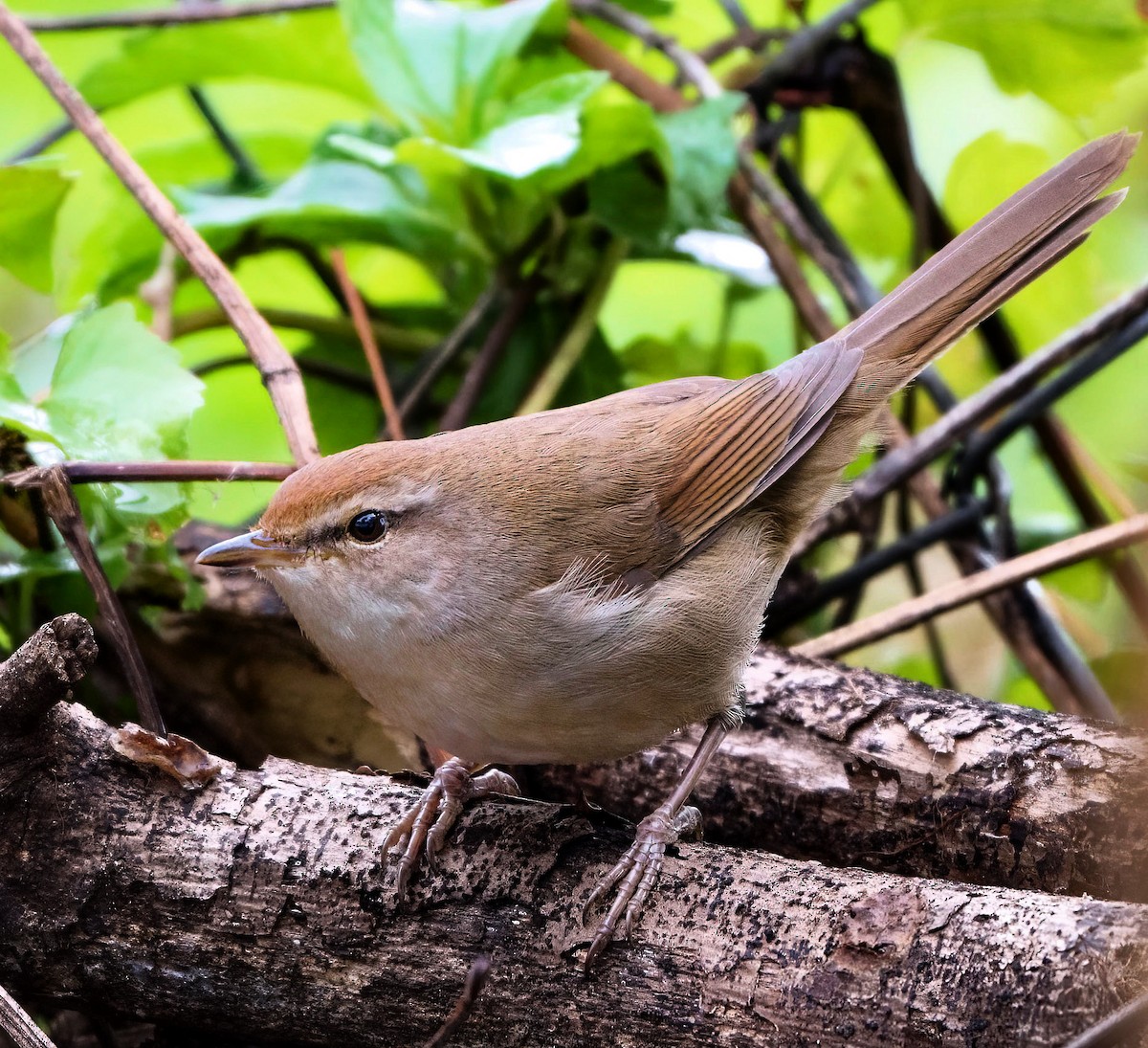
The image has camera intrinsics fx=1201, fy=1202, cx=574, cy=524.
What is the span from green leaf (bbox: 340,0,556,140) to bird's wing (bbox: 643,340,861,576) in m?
1.11

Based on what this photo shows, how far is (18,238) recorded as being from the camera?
9.39 ft

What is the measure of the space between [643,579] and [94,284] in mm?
2195

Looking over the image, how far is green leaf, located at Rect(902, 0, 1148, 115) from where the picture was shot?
345 centimetres

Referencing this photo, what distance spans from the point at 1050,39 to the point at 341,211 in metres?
2.10

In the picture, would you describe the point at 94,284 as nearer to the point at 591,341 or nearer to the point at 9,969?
the point at 591,341

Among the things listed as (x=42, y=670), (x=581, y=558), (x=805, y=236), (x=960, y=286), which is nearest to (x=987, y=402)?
(x=960, y=286)

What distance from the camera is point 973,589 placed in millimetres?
2770

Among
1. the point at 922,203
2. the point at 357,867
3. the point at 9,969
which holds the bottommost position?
the point at 9,969

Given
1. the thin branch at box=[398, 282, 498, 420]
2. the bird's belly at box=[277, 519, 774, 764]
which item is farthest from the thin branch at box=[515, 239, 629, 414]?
the bird's belly at box=[277, 519, 774, 764]

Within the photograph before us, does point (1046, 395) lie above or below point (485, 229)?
below

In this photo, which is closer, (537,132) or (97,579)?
(97,579)

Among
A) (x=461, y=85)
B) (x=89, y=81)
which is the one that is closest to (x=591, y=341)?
(x=461, y=85)

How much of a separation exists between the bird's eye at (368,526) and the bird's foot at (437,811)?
1.50 feet

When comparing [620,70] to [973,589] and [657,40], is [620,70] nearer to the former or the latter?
[657,40]
